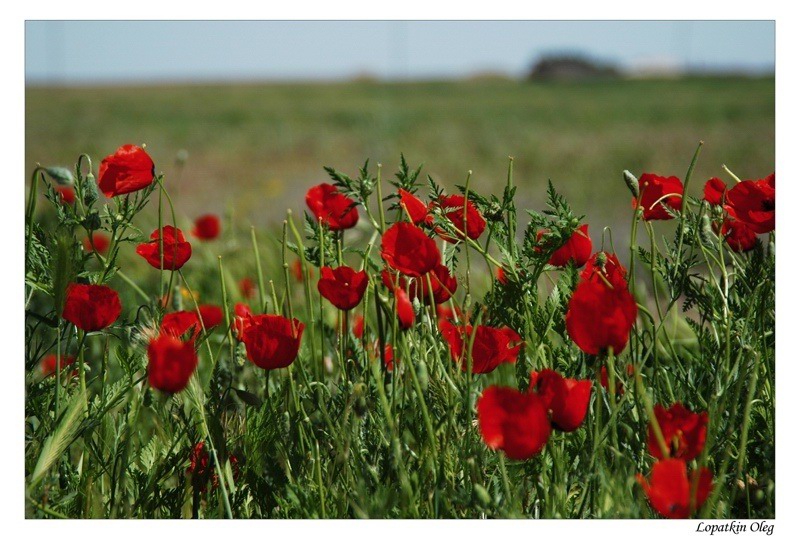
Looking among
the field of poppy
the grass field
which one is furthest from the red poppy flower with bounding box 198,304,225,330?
the grass field

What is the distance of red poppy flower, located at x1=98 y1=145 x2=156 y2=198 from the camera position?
1194 millimetres

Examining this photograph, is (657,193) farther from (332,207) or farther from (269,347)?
(269,347)

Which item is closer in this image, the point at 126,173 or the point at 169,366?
the point at 169,366

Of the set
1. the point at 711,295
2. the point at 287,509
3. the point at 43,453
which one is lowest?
the point at 287,509

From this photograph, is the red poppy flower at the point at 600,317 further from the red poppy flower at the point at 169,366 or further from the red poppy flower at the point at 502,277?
the red poppy flower at the point at 169,366

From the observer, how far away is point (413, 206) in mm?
1203

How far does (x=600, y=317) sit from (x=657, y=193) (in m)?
0.42

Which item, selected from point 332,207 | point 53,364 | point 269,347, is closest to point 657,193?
point 332,207

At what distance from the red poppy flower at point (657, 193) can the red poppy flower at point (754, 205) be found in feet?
0.29

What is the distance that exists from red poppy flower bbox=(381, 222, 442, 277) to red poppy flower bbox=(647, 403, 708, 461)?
36 centimetres
